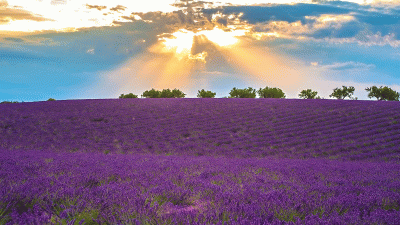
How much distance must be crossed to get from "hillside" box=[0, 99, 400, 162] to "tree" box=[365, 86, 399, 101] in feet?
122

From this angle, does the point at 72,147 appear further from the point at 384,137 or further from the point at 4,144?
the point at 384,137

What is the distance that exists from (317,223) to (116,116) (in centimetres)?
1785

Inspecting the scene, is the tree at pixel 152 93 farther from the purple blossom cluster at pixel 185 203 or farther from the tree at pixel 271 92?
the purple blossom cluster at pixel 185 203

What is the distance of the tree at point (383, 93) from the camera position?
162 feet

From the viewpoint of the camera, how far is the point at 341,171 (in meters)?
5.97

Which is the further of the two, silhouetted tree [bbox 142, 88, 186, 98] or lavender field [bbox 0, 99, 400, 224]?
silhouetted tree [bbox 142, 88, 186, 98]

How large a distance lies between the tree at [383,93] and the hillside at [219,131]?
3709 centimetres

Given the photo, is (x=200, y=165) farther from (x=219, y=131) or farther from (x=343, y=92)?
(x=343, y=92)

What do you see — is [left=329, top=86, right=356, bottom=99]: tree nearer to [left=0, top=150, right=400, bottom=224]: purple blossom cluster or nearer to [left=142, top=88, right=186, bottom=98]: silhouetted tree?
[left=142, top=88, right=186, bottom=98]: silhouetted tree

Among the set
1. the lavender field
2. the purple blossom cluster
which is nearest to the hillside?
the lavender field

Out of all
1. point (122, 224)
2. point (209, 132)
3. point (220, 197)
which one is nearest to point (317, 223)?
point (220, 197)

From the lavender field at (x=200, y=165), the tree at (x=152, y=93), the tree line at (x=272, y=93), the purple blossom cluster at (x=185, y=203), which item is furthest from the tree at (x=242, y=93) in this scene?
the purple blossom cluster at (x=185, y=203)

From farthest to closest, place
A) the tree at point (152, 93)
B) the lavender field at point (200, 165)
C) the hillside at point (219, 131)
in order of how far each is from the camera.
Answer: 1. the tree at point (152, 93)
2. the hillside at point (219, 131)
3. the lavender field at point (200, 165)

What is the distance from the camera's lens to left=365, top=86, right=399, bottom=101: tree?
49.4m
